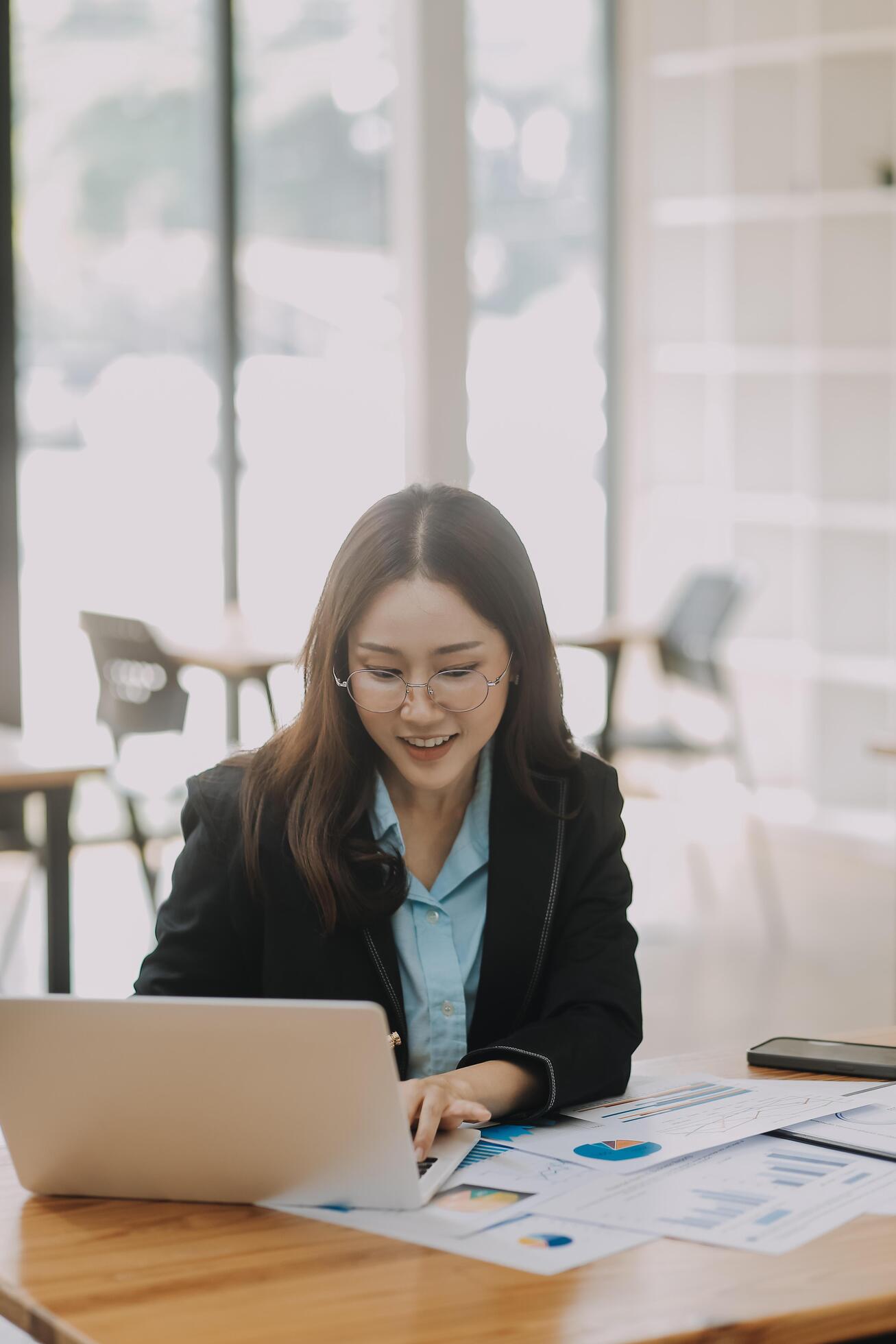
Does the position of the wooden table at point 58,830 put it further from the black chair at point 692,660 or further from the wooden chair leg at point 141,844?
the black chair at point 692,660

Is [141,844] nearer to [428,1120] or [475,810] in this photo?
[475,810]

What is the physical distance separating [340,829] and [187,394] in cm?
445

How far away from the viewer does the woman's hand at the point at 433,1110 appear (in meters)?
1.43

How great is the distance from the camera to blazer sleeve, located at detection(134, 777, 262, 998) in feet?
5.60

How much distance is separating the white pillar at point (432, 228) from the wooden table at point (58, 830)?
295 centimetres

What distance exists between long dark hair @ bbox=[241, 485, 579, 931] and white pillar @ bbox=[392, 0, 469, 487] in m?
4.36

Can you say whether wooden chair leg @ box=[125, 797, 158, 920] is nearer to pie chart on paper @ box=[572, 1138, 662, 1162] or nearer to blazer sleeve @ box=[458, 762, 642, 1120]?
blazer sleeve @ box=[458, 762, 642, 1120]

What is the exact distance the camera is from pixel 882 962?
15.3 feet

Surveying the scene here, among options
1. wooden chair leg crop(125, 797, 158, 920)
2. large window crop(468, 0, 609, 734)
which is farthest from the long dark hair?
large window crop(468, 0, 609, 734)

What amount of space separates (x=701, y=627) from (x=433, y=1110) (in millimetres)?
4178

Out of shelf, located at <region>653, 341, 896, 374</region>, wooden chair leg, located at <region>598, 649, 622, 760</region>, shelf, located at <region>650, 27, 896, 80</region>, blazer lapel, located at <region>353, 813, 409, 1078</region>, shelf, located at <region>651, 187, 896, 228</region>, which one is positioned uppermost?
shelf, located at <region>650, 27, 896, 80</region>

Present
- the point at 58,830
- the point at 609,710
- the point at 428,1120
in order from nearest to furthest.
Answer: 1. the point at 428,1120
2. the point at 58,830
3. the point at 609,710

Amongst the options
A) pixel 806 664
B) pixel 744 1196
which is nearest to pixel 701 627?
pixel 806 664

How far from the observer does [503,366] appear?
6715 millimetres
